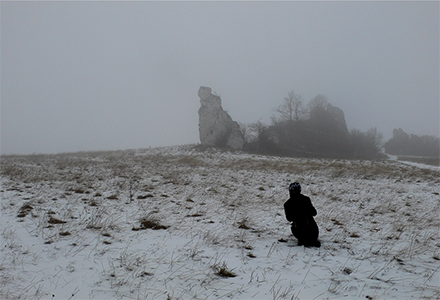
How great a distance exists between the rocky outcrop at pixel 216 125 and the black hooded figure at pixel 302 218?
36.7m

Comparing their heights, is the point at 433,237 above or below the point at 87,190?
below

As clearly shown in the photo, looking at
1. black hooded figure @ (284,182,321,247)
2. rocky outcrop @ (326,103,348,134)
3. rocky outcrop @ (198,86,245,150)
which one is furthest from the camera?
rocky outcrop @ (326,103,348,134)

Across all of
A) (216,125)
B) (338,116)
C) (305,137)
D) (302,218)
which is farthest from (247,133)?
(302,218)

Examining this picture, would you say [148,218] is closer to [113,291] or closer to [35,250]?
[35,250]

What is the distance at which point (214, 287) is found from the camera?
12.6ft

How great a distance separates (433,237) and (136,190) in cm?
958

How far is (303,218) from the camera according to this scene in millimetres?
5625

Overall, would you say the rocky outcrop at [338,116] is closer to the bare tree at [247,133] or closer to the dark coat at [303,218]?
the bare tree at [247,133]

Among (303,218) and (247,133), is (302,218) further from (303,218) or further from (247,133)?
(247,133)

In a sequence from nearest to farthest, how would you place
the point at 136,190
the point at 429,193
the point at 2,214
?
the point at 2,214
the point at 136,190
the point at 429,193

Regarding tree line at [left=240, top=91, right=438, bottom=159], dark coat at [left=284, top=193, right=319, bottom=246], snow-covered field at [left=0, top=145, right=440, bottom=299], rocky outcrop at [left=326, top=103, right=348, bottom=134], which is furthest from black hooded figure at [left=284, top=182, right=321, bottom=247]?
rocky outcrop at [left=326, top=103, right=348, bottom=134]

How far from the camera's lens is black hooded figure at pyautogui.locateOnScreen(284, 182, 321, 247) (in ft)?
18.1

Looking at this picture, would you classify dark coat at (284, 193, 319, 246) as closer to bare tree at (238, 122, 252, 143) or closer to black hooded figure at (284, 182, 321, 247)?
black hooded figure at (284, 182, 321, 247)

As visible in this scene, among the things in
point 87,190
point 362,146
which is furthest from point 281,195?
point 362,146
